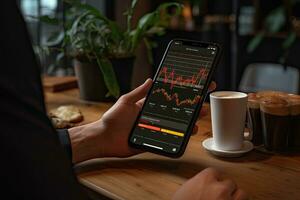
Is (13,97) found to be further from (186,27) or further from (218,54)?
(186,27)

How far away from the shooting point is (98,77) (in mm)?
1674

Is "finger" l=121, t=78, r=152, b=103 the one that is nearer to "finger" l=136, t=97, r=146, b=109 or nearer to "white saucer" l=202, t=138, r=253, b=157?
"finger" l=136, t=97, r=146, b=109

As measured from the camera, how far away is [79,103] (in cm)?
171

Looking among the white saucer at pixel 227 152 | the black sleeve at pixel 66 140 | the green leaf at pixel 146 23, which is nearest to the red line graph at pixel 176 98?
the white saucer at pixel 227 152

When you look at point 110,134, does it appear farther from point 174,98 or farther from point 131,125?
point 174,98

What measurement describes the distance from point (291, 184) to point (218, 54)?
13.4 inches

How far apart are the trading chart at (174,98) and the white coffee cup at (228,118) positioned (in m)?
0.05

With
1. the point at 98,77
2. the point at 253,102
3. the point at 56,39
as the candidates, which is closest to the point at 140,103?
the point at 253,102

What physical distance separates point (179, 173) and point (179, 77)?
0.78 ft

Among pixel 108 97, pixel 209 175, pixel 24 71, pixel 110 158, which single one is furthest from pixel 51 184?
pixel 108 97

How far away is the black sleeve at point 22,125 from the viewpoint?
53 cm

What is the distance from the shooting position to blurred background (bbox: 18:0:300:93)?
3.05 meters

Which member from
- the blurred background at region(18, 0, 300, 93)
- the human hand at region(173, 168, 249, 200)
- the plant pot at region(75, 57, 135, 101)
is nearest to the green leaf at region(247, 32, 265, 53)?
the blurred background at region(18, 0, 300, 93)

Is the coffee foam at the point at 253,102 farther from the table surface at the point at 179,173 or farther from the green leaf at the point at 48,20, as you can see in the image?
the green leaf at the point at 48,20
